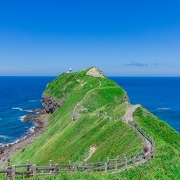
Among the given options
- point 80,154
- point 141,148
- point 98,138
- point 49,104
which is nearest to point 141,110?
point 98,138

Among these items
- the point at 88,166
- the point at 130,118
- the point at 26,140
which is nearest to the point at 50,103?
the point at 26,140

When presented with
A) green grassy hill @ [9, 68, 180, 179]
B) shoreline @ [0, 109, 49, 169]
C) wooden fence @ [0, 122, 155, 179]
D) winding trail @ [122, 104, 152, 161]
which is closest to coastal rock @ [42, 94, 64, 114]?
shoreline @ [0, 109, 49, 169]

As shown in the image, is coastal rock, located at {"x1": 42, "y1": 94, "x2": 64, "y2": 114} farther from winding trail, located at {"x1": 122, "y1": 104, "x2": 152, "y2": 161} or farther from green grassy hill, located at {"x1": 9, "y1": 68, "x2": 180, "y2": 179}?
winding trail, located at {"x1": 122, "y1": 104, "x2": 152, "y2": 161}

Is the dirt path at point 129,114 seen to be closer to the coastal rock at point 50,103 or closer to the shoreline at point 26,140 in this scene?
the shoreline at point 26,140

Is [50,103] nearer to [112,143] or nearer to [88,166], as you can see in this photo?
[112,143]

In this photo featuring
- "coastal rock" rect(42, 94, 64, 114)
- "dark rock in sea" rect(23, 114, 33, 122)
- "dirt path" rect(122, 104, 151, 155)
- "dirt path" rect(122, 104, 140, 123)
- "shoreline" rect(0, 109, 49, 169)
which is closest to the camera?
"dirt path" rect(122, 104, 151, 155)

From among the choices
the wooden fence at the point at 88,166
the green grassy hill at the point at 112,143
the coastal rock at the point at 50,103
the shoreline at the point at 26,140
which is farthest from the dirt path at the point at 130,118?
the coastal rock at the point at 50,103

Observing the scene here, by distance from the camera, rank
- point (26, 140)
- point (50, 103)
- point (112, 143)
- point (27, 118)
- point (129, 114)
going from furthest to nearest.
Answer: point (50, 103)
point (27, 118)
point (26, 140)
point (129, 114)
point (112, 143)

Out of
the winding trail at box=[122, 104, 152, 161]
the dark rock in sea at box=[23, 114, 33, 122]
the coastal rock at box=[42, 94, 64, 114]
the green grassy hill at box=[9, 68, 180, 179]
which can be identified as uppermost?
the winding trail at box=[122, 104, 152, 161]

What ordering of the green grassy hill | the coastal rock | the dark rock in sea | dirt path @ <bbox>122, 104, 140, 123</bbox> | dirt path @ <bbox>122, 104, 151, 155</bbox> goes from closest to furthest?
the green grassy hill, dirt path @ <bbox>122, 104, 151, 155</bbox>, dirt path @ <bbox>122, 104, 140, 123</bbox>, the dark rock in sea, the coastal rock
